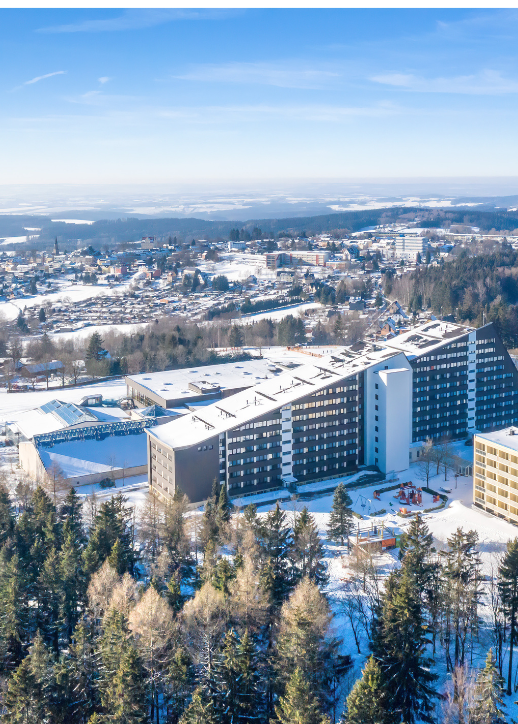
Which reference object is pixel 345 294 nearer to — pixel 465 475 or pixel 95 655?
pixel 465 475

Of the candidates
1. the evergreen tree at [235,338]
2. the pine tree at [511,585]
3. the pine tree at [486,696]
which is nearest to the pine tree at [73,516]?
the pine tree at [486,696]

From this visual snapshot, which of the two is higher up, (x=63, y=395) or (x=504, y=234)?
(x=504, y=234)

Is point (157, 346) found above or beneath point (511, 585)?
above

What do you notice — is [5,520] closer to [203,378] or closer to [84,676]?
[84,676]

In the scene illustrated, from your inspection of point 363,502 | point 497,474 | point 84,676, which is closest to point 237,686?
point 84,676

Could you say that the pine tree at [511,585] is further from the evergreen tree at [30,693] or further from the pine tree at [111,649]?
the evergreen tree at [30,693]

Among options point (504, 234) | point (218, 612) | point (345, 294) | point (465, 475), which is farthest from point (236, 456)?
point (504, 234)
